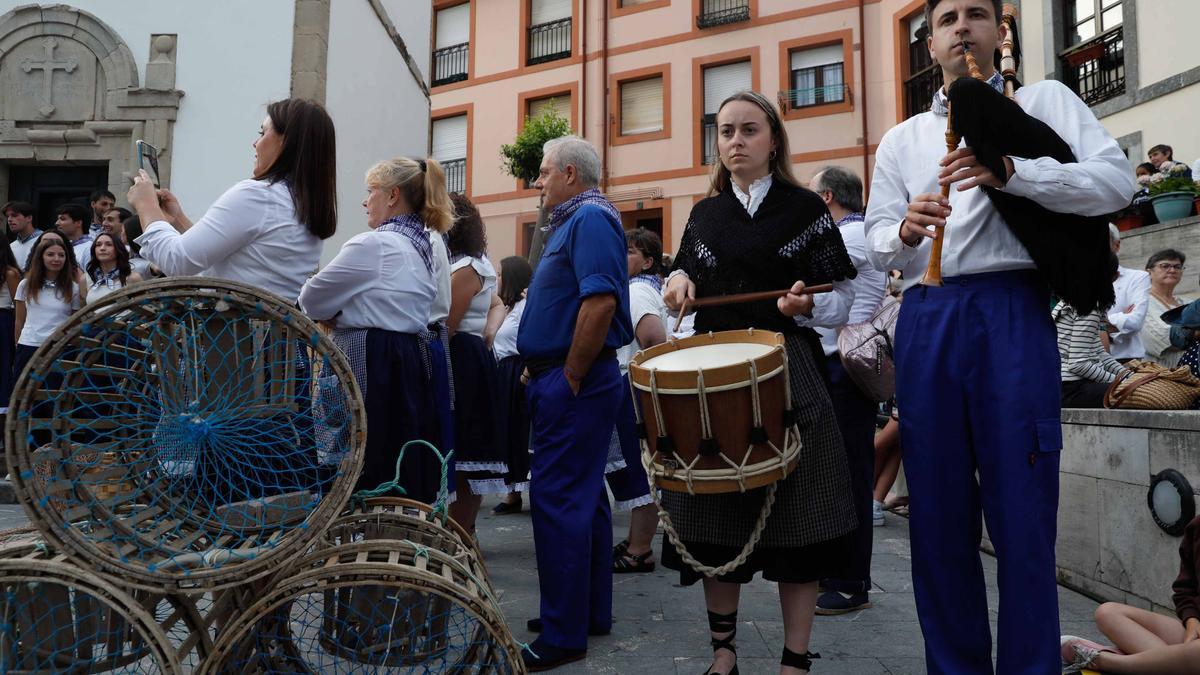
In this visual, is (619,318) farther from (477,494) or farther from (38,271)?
(38,271)

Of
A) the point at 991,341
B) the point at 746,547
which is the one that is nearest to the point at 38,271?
the point at 746,547

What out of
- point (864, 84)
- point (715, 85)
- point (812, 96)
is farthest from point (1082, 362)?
point (715, 85)

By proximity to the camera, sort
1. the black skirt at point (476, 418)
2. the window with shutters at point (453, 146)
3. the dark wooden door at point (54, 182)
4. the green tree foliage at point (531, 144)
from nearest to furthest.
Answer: the black skirt at point (476, 418) < the dark wooden door at point (54, 182) < the green tree foliage at point (531, 144) < the window with shutters at point (453, 146)

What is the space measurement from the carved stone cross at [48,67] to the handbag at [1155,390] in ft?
37.9

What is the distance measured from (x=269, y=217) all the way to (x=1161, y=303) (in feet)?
23.5

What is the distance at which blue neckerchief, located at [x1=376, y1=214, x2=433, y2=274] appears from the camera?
365 centimetres

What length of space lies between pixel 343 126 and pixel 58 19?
3467 millimetres

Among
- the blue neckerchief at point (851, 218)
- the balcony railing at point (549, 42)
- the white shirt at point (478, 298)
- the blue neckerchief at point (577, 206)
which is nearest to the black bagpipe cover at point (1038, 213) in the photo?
the blue neckerchief at point (577, 206)

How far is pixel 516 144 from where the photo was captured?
866 inches

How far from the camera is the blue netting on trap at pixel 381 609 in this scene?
2152mm

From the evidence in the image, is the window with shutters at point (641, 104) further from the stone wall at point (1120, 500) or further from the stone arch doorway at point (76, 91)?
the stone wall at point (1120, 500)

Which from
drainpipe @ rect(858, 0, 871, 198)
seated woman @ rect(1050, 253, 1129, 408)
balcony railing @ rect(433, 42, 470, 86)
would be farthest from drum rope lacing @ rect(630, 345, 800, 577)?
balcony railing @ rect(433, 42, 470, 86)

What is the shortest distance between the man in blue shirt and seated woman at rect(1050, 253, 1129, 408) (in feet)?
A: 9.40

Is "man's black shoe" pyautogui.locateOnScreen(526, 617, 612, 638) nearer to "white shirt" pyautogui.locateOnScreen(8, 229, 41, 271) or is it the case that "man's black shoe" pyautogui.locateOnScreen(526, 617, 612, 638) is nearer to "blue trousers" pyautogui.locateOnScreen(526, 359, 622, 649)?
"blue trousers" pyautogui.locateOnScreen(526, 359, 622, 649)
